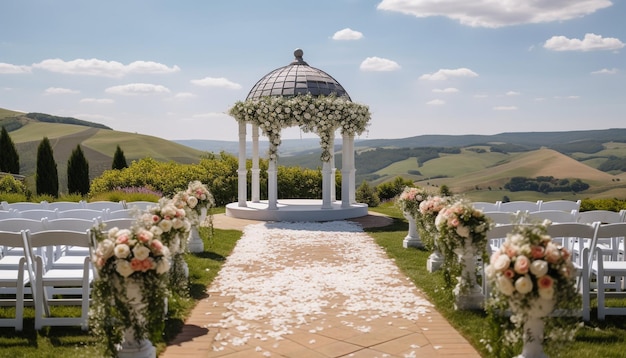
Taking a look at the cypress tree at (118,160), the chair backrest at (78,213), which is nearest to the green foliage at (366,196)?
the cypress tree at (118,160)

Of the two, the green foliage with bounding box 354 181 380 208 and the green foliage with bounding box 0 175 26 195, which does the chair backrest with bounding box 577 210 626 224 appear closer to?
the green foliage with bounding box 354 181 380 208

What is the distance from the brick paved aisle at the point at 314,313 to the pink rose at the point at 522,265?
1.53m

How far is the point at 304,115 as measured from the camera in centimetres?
1547

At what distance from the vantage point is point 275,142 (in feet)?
52.1

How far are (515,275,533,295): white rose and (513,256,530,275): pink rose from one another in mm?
52

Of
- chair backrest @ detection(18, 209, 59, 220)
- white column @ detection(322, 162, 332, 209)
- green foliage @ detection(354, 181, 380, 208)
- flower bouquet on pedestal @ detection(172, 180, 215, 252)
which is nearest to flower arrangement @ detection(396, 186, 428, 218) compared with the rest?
flower bouquet on pedestal @ detection(172, 180, 215, 252)

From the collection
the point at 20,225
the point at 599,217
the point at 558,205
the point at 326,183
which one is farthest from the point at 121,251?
the point at 326,183

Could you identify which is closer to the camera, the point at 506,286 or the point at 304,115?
the point at 506,286

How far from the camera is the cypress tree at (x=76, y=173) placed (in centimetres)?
2564

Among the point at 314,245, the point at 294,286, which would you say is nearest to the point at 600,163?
the point at 314,245

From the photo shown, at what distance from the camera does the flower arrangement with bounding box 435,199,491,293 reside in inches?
241

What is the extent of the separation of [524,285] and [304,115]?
12.1 m

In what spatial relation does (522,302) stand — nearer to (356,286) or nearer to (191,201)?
(356,286)

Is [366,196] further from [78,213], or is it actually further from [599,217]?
[78,213]
